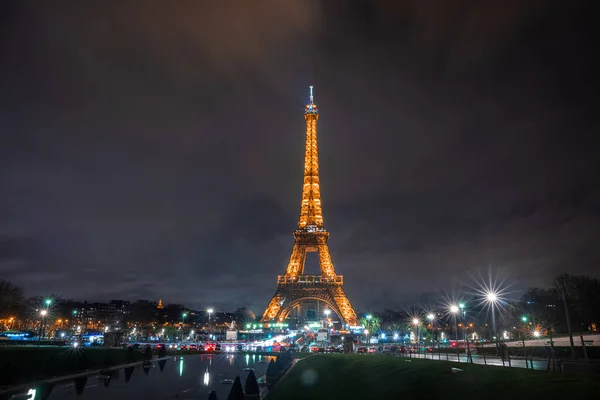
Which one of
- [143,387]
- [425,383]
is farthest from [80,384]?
[425,383]

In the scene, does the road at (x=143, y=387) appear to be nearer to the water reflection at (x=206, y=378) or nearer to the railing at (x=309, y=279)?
the water reflection at (x=206, y=378)

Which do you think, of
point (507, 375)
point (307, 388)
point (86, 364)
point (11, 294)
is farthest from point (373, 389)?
point (11, 294)

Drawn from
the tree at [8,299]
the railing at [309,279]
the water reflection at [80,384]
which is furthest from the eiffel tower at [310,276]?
the water reflection at [80,384]

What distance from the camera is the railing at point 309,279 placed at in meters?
103

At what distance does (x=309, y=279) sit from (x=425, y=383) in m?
87.8

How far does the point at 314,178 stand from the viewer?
374ft

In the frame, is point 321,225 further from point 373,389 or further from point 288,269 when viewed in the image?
point 373,389

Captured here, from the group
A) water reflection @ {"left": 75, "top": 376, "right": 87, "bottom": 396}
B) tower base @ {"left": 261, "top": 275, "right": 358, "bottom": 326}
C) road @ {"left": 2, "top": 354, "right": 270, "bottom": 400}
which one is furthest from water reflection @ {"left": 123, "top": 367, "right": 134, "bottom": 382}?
tower base @ {"left": 261, "top": 275, "right": 358, "bottom": 326}

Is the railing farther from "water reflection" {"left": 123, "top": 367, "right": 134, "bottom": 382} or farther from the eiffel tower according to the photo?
"water reflection" {"left": 123, "top": 367, "right": 134, "bottom": 382}

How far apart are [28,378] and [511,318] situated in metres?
103

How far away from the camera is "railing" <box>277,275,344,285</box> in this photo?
103 m

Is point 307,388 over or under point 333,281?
under

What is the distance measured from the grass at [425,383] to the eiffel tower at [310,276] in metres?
69.4

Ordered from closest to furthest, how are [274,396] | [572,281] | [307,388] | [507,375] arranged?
[507,375] < [274,396] < [307,388] < [572,281]
